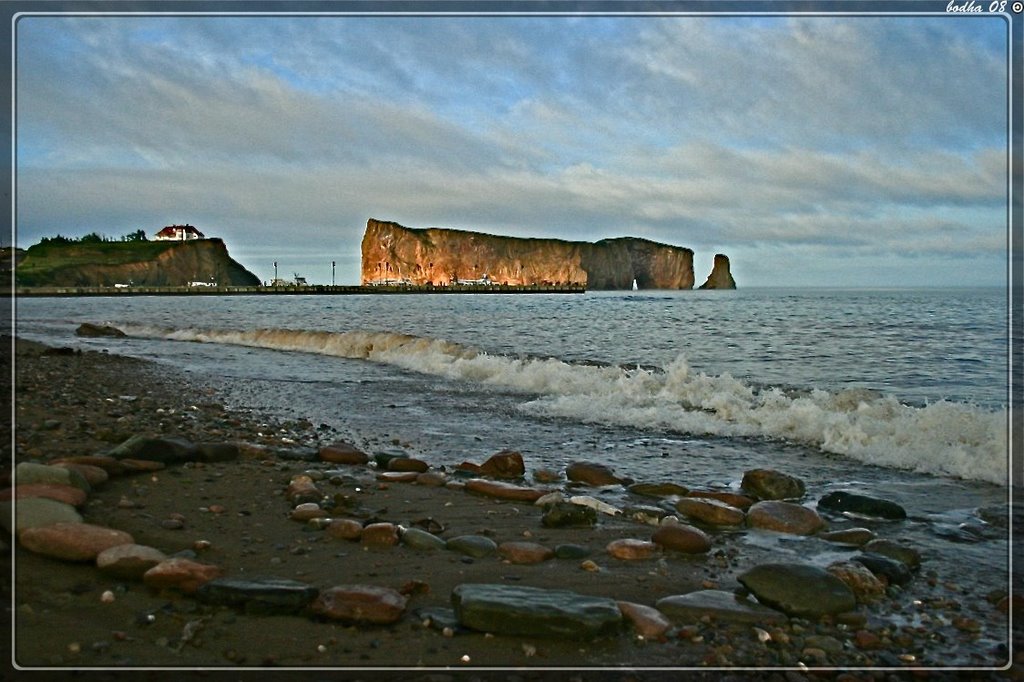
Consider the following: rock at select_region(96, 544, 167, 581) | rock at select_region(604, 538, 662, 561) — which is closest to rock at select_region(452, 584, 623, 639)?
rock at select_region(604, 538, 662, 561)

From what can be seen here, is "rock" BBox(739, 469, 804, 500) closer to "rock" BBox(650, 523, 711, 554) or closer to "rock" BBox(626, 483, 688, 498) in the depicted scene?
"rock" BBox(626, 483, 688, 498)

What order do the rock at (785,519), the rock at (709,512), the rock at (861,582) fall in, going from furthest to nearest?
the rock at (709,512)
the rock at (785,519)
the rock at (861,582)

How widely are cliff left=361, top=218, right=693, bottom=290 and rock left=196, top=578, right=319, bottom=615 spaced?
145648 millimetres

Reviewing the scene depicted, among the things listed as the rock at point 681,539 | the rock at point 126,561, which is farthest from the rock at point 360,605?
the rock at point 681,539

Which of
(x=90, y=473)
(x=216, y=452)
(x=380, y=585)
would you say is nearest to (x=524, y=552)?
(x=380, y=585)

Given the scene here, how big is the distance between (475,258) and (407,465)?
14710cm

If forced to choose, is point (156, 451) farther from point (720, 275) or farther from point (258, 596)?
point (720, 275)

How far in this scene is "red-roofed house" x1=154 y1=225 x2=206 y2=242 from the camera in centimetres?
14362

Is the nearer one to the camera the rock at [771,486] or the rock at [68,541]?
the rock at [68,541]

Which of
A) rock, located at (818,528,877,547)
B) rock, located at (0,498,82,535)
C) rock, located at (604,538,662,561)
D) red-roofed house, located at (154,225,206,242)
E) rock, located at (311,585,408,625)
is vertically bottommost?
rock, located at (818,528,877,547)

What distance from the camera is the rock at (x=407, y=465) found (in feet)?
23.0

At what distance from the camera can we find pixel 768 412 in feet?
33.8

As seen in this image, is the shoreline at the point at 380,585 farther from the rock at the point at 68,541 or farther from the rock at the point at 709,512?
the rock at the point at 709,512

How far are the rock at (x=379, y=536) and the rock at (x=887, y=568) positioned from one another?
9.97 ft
